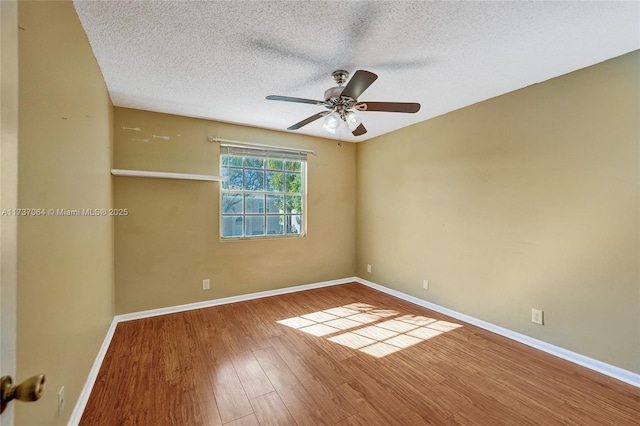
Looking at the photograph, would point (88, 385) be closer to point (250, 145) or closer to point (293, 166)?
point (250, 145)

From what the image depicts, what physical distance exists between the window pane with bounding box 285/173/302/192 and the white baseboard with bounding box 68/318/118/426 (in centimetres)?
272

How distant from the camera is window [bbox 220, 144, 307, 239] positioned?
3.72 m

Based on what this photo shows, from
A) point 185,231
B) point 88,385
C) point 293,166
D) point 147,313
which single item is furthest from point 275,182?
point 88,385

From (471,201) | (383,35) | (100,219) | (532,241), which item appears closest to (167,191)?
(100,219)

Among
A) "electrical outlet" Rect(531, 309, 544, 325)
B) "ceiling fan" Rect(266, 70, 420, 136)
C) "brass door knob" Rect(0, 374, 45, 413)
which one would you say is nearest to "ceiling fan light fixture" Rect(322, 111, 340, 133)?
"ceiling fan" Rect(266, 70, 420, 136)

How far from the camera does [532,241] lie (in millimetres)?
2547

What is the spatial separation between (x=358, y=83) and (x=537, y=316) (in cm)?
264

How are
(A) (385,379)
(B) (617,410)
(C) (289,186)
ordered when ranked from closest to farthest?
(B) (617,410)
(A) (385,379)
(C) (289,186)

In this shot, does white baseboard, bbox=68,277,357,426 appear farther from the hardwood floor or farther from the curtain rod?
the curtain rod

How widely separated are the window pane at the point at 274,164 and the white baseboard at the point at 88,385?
2.66 metres

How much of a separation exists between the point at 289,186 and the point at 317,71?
2099 millimetres

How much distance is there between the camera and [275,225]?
161 inches

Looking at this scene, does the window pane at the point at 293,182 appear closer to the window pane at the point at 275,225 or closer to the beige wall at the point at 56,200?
the window pane at the point at 275,225

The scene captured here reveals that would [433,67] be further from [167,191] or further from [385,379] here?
[167,191]
